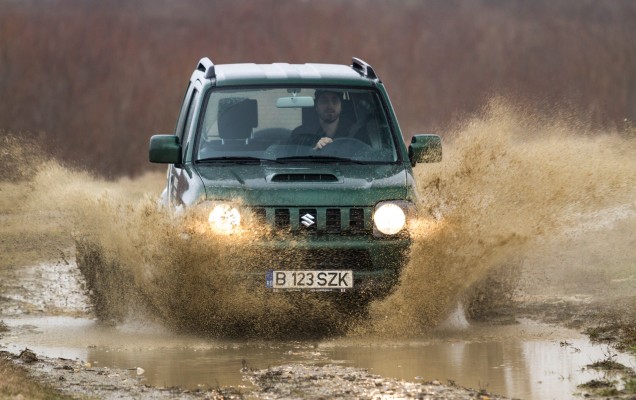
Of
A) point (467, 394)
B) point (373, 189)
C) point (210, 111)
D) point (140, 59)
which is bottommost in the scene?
point (467, 394)

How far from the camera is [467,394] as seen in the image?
8031 millimetres

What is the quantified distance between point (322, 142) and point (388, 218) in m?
1.16

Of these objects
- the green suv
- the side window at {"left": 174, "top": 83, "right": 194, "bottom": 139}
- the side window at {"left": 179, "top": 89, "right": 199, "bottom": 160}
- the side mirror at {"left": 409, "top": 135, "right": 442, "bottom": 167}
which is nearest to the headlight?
the green suv

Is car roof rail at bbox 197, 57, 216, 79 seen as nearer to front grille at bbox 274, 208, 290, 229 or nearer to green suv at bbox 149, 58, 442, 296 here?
green suv at bbox 149, 58, 442, 296

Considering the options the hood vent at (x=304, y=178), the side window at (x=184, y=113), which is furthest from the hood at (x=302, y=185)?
the side window at (x=184, y=113)

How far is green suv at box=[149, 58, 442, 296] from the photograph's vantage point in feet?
34.0

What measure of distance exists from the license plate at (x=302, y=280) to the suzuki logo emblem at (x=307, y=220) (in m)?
0.32

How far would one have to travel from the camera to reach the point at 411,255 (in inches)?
416

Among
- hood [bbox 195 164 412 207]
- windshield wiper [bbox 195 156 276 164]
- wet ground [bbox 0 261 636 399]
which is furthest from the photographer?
windshield wiper [bbox 195 156 276 164]

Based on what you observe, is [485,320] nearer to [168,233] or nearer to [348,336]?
[348,336]

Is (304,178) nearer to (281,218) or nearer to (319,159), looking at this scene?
(281,218)

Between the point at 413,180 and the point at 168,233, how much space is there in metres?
1.72

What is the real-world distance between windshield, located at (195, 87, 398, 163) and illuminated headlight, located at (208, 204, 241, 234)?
0.87m

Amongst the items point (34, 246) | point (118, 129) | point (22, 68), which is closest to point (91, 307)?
point (34, 246)
